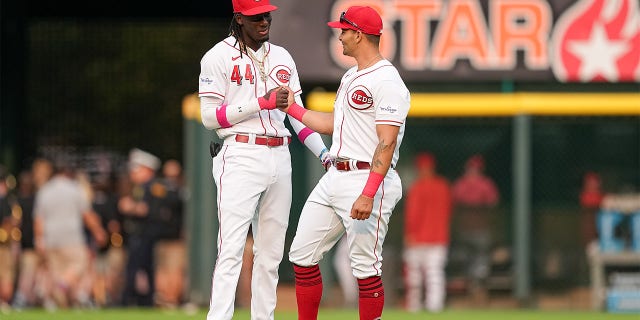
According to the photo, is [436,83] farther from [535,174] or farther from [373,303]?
[373,303]

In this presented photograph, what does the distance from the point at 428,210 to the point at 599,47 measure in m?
2.71

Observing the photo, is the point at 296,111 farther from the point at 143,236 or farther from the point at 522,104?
the point at 143,236

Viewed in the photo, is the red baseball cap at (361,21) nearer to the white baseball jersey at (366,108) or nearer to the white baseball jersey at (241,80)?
the white baseball jersey at (366,108)

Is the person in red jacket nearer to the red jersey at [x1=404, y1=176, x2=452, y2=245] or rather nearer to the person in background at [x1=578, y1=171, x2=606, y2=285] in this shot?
the red jersey at [x1=404, y1=176, x2=452, y2=245]

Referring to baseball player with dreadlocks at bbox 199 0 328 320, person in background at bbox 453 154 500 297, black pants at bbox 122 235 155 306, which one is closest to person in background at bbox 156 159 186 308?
black pants at bbox 122 235 155 306

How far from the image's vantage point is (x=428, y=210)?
691 inches

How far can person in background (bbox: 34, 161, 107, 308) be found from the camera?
1869cm

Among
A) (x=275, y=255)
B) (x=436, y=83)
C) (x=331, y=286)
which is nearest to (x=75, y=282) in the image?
(x=331, y=286)

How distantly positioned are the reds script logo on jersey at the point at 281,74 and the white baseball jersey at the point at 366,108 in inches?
17.5

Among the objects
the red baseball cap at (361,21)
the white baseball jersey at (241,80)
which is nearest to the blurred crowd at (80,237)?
the white baseball jersey at (241,80)

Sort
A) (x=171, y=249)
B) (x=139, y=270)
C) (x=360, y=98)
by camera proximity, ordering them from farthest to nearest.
A: (x=171, y=249)
(x=139, y=270)
(x=360, y=98)

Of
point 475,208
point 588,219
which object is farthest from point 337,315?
point 588,219

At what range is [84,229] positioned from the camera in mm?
20594

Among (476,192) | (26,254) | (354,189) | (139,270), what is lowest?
(139,270)
